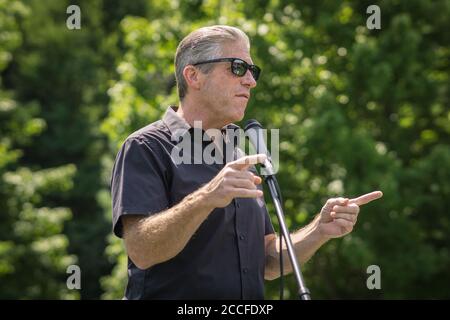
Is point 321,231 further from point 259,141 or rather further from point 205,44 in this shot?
point 205,44

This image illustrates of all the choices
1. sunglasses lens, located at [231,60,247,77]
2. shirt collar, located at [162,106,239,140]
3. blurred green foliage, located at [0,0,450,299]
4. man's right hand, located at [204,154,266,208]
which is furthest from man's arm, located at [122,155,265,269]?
blurred green foliage, located at [0,0,450,299]

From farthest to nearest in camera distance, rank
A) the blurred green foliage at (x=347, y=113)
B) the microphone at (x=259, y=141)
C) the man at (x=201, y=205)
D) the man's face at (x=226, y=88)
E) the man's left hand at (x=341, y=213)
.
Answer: the blurred green foliage at (x=347, y=113)
the man's face at (x=226, y=88)
the man's left hand at (x=341, y=213)
the microphone at (x=259, y=141)
the man at (x=201, y=205)

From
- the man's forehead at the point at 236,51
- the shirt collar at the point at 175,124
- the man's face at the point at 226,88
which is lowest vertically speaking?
the shirt collar at the point at 175,124

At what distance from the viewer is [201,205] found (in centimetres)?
283

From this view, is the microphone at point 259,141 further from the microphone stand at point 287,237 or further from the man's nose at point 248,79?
the man's nose at point 248,79

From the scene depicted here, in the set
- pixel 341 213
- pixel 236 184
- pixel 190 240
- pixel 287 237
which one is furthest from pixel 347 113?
pixel 236 184

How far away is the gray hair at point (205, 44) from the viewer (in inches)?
136

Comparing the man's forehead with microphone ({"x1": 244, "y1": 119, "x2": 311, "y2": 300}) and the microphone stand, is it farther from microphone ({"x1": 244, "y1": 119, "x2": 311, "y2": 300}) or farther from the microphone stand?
the microphone stand

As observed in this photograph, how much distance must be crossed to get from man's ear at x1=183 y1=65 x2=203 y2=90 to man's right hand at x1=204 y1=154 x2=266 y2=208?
0.81 m

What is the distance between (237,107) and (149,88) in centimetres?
993

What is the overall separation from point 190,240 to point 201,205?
0.36 meters

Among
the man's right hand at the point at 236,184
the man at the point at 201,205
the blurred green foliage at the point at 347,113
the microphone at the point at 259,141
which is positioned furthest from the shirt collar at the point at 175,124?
the blurred green foliage at the point at 347,113

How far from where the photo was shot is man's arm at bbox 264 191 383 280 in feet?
10.9

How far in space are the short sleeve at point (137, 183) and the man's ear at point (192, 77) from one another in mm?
406
